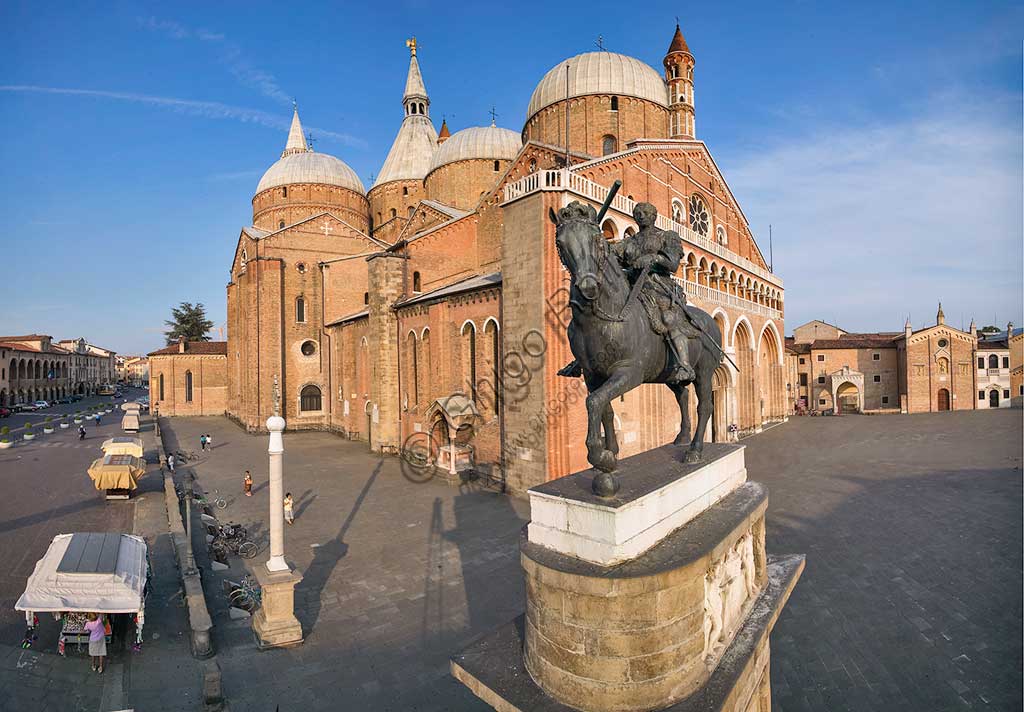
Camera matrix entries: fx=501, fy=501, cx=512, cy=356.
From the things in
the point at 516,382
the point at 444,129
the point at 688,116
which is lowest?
the point at 516,382

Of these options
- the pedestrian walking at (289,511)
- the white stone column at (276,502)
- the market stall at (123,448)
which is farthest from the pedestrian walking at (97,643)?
the market stall at (123,448)

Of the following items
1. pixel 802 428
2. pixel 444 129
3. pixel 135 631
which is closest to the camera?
pixel 135 631

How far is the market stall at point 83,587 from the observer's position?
647 cm

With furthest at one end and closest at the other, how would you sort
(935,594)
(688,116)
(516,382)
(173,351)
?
(173,351) → (688,116) → (516,382) → (935,594)

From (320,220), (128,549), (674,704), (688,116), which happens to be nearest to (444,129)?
(320,220)

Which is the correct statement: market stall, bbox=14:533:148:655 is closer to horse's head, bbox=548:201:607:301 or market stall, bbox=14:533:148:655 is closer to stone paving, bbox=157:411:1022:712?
stone paving, bbox=157:411:1022:712

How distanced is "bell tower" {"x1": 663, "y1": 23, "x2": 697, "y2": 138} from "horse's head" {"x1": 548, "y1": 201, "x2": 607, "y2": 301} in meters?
25.6

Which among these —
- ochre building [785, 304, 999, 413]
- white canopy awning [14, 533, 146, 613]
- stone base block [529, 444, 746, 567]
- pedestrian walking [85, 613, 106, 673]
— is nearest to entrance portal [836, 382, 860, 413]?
ochre building [785, 304, 999, 413]

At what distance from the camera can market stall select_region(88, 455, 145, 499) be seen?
48.0 ft

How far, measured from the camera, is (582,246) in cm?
327

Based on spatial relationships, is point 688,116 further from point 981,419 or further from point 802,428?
point 981,419

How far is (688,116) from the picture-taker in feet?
84.1

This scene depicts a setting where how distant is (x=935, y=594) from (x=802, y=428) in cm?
2339

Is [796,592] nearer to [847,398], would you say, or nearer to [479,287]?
[479,287]
